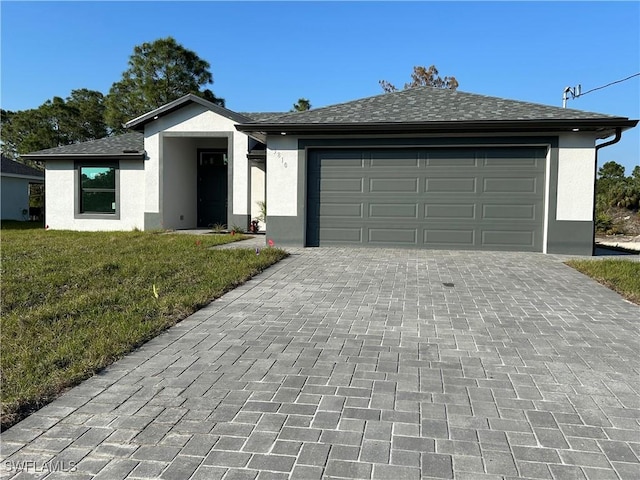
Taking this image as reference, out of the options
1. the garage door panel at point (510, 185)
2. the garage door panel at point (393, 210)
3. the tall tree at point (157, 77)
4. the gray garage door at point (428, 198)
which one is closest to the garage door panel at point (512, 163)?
the gray garage door at point (428, 198)

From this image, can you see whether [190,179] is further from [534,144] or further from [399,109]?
[534,144]

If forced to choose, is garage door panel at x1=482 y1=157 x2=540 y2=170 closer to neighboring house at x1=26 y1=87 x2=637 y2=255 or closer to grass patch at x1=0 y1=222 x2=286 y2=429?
neighboring house at x1=26 y1=87 x2=637 y2=255

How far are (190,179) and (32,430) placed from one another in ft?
52.4

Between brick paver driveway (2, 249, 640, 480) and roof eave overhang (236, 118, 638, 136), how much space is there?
18.4 ft

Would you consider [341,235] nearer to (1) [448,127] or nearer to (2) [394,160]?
(2) [394,160]

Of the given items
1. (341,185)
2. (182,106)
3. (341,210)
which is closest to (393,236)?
(341,210)

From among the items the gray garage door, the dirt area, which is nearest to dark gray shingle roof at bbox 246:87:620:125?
the gray garage door

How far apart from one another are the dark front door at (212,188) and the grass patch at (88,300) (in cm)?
702

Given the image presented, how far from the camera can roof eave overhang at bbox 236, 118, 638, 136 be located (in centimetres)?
1020

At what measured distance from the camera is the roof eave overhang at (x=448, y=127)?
10195mm

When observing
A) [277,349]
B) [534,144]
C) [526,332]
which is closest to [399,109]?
[534,144]

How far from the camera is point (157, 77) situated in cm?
2886

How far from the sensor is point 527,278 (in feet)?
26.2

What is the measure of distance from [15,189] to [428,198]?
77.8ft
